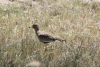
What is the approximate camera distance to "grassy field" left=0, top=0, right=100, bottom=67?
11.5 ft

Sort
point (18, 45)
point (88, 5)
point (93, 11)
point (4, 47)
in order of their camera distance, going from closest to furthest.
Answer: point (4, 47) < point (18, 45) < point (93, 11) < point (88, 5)

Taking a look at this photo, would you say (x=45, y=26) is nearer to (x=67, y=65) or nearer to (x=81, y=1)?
(x=67, y=65)

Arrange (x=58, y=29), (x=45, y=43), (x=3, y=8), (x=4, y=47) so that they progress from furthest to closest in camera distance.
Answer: (x=3, y=8) < (x=58, y=29) < (x=45, y=43) < (x=4, y=47)

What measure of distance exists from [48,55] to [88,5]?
17.3 feet

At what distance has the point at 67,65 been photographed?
351cm

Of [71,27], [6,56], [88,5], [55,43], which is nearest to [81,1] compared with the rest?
[88,5]

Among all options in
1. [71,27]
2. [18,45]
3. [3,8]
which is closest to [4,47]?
[18,45]

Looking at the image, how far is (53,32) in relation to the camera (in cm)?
523

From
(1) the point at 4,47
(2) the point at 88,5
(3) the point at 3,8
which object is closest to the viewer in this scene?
(1) the point at 4,47

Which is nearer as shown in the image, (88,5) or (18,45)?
(18,45)

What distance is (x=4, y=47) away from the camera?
3719 millimetres

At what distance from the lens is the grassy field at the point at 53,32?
3.50m

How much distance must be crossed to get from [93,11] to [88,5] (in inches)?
32.9

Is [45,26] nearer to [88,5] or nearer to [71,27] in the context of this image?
[71,27]
